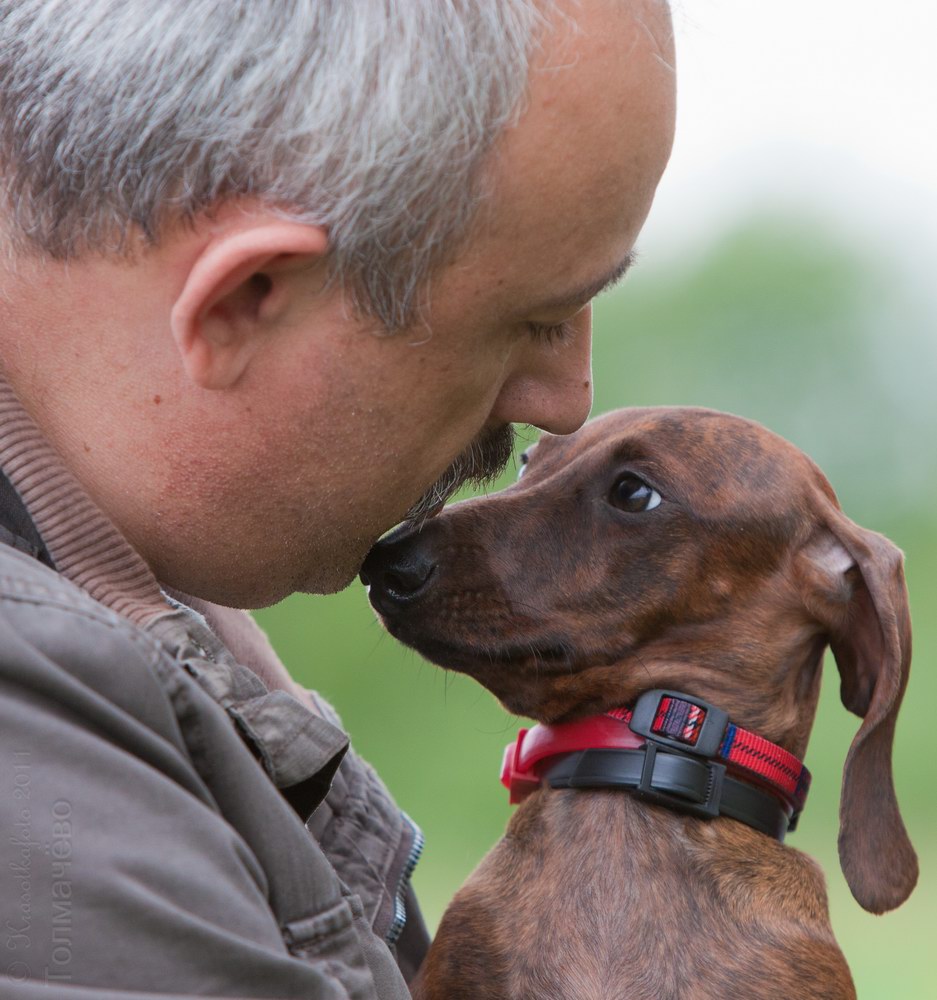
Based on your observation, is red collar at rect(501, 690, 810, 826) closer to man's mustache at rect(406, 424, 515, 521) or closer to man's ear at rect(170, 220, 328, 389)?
man's mustache at rect(406, 424, 515, 521)

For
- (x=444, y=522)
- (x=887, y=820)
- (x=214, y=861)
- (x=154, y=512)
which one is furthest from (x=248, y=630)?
(x=887, y=820)

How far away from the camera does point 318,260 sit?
1.47 m

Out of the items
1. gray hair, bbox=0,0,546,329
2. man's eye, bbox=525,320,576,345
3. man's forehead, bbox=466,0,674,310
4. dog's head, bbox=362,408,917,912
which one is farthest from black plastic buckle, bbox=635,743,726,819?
gray hair, bbox=0,0,546,329

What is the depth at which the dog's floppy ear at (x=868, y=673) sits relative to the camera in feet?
7.78

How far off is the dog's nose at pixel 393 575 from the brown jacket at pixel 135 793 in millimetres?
842

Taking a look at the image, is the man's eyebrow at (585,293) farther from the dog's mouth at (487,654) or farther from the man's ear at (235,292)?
the dog's mouth at (487,654)

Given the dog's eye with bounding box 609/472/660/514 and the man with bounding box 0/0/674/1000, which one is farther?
the dog's eye with bounding box 609/472/660/514

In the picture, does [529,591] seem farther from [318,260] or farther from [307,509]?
[318,260]

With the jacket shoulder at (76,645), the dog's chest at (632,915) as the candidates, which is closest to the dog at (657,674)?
the dog's chest at (632,915)

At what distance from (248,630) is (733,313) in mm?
6974

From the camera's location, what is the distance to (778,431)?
7.62m

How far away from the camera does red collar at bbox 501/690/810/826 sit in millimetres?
2234

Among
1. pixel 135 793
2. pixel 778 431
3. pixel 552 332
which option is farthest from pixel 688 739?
pixel 778 431

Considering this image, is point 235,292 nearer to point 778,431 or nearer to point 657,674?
point 657,674
